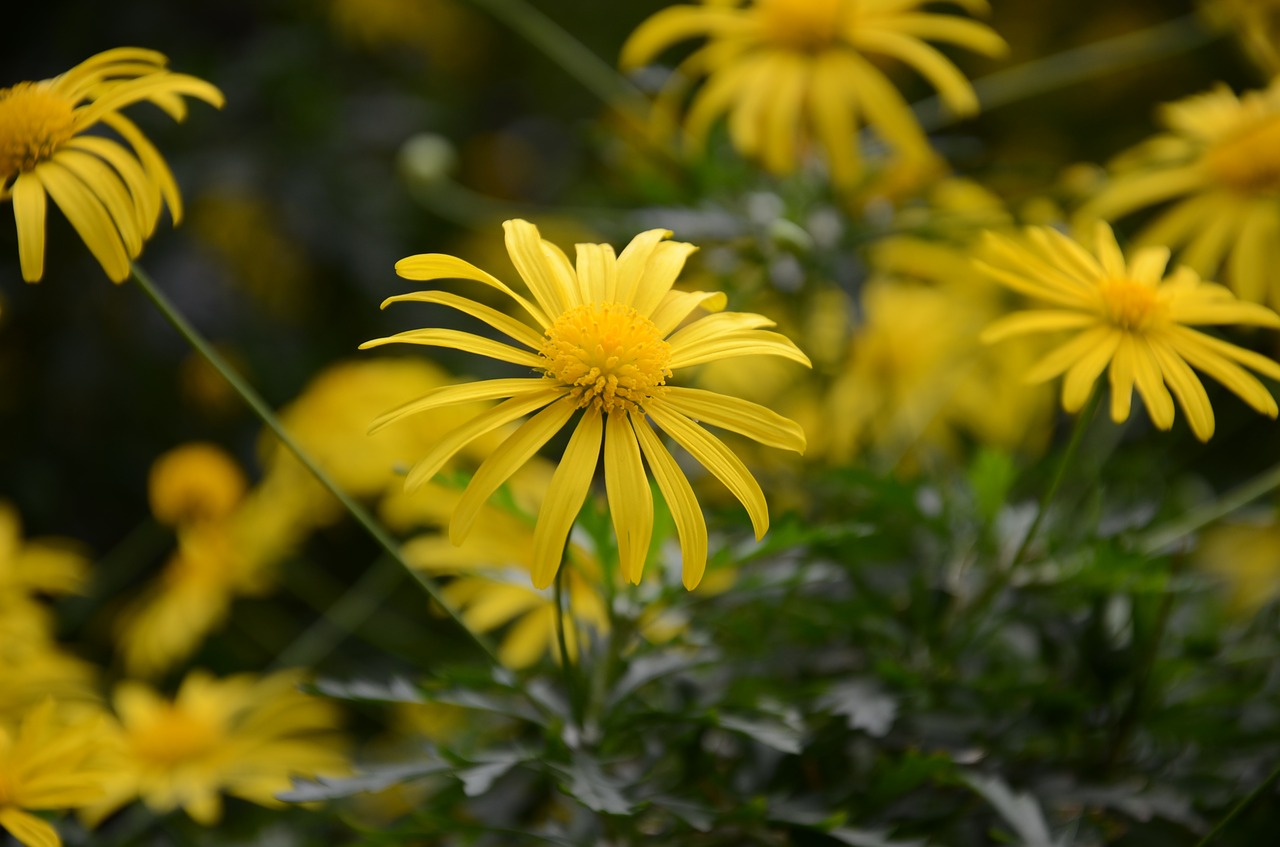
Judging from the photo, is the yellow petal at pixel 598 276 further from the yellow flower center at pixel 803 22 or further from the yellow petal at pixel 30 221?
the yellow flower center at pixel 803 22

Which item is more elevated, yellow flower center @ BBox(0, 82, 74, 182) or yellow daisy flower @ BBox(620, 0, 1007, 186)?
yellow daisy flower @ BBox(620, 0, 1007, 186)

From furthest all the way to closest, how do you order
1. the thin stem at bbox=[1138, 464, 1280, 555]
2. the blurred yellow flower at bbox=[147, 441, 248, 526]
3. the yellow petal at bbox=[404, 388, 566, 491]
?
the blurred yellow flower at bbox=[147, 441, 248, 526], the thin stem at bbox=[1138, 464, 1280, 555], the yellow petal at bbox=[404, 388, 566, 491]

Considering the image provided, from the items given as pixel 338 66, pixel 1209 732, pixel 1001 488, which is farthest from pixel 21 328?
pixel 1209 732

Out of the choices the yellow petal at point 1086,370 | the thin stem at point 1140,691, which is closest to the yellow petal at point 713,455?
the yellow petal at point 1086,370

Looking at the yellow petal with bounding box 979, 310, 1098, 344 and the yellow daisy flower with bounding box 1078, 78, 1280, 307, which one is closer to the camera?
the yellow petal with bounding box 979, 310, 1098, 344

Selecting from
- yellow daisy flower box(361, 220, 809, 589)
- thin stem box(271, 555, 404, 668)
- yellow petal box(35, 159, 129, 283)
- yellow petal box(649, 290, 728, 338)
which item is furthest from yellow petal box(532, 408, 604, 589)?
thin stem box(271, 555, 404, 668)

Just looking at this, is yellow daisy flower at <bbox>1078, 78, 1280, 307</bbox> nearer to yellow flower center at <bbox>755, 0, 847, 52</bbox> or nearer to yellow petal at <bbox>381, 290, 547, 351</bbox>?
yellow flower center at <bbox>755, 0, 847, 52</bbox>

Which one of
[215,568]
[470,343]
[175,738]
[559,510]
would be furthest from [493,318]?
[215,568]

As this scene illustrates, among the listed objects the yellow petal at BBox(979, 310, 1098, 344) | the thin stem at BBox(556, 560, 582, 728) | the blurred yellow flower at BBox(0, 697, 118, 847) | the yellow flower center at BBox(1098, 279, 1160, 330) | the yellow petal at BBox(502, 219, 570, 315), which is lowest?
the blurred yellow flower at BBox(0, 697, 118, 847)
